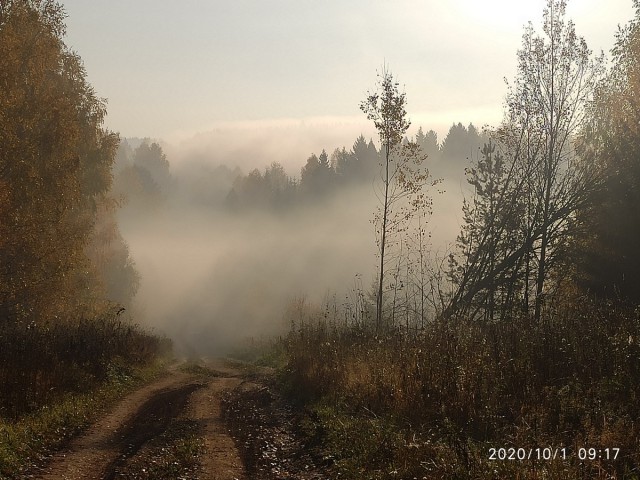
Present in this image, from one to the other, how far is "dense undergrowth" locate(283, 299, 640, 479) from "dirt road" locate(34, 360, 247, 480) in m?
2.01

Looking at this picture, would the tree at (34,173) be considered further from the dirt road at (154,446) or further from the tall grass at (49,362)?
the dirt road at (154,446)

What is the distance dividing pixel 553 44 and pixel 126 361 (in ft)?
Result: 80.0

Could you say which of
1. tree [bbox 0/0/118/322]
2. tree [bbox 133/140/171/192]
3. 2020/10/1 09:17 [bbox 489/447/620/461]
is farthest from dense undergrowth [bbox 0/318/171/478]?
tree [bbox 133/140/171/192]

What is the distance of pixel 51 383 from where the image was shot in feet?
38.6

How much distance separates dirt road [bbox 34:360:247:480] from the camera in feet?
25.0

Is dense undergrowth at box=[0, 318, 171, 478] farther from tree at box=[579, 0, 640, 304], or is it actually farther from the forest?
tree at box=[579, 0, 640, 304]

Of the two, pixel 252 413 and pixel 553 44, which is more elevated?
pixel 553 44

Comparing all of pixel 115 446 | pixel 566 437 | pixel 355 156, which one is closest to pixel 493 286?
pixel 566 437

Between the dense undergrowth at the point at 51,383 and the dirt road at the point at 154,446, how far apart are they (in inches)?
A: 19.7

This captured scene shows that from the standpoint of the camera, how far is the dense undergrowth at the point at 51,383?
8.45m

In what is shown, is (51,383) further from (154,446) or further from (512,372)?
(512,372)

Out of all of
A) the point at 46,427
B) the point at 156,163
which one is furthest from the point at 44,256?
the point at 156,163

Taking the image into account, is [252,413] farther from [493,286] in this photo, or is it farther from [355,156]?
[355,156]

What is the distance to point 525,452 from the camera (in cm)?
616
